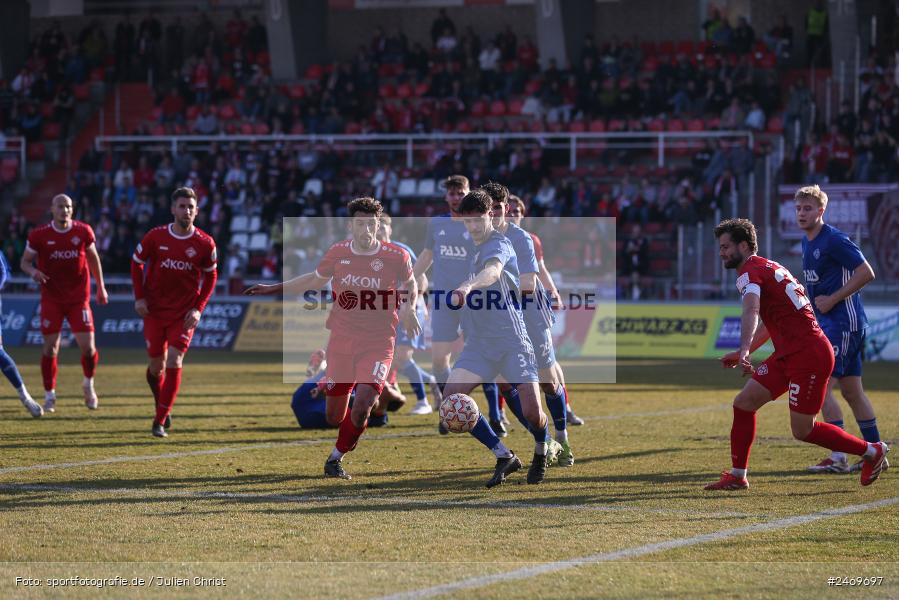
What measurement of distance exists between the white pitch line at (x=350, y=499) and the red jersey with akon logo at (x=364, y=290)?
165 centimetres

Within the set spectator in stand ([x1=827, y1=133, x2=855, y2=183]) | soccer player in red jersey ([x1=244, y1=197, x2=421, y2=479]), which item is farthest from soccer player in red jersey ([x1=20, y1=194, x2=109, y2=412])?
spectator in stand ([x1=827, y1=133, x2=855, y2=183])

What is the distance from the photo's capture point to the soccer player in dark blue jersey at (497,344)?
970 cm

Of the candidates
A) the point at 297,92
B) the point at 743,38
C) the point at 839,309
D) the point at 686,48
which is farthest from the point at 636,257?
the point at 839,309

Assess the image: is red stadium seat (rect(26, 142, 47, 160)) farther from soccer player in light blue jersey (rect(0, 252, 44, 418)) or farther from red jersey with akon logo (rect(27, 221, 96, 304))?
soccer player in light blue jersey (rect(0, 252, 44, 418))

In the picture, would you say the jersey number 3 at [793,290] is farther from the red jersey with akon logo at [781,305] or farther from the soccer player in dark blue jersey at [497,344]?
the soccer player in dark blue jersey at [497,344]

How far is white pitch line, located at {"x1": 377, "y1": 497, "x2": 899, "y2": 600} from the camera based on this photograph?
6426 mm

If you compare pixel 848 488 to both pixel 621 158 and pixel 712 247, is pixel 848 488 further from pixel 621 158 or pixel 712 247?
pixel 621 158

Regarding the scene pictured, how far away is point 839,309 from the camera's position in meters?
10.8

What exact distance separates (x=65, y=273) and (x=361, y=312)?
6.26 metres

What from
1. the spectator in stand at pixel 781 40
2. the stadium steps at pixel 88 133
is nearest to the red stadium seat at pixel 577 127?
the spectator in stand at pixel 781 40

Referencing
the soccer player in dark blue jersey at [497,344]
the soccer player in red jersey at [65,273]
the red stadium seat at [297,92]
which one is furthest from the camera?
the red stadium seat at [297,92]

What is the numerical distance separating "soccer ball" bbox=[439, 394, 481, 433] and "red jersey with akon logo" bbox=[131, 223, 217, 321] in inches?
176

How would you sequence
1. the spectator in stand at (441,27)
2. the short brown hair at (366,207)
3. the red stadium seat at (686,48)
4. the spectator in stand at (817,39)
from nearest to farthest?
the short brown hair at (366,207), the spectator in stand at (817,39), the red stadium seat at (686,48), the spectator in stand at (441,27)

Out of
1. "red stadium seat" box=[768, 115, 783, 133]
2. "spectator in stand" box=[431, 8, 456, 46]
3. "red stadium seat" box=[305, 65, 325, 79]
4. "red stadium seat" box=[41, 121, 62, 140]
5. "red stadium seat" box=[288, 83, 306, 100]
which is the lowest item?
"red stadium seat" box=[768, 115, 783, 133]
